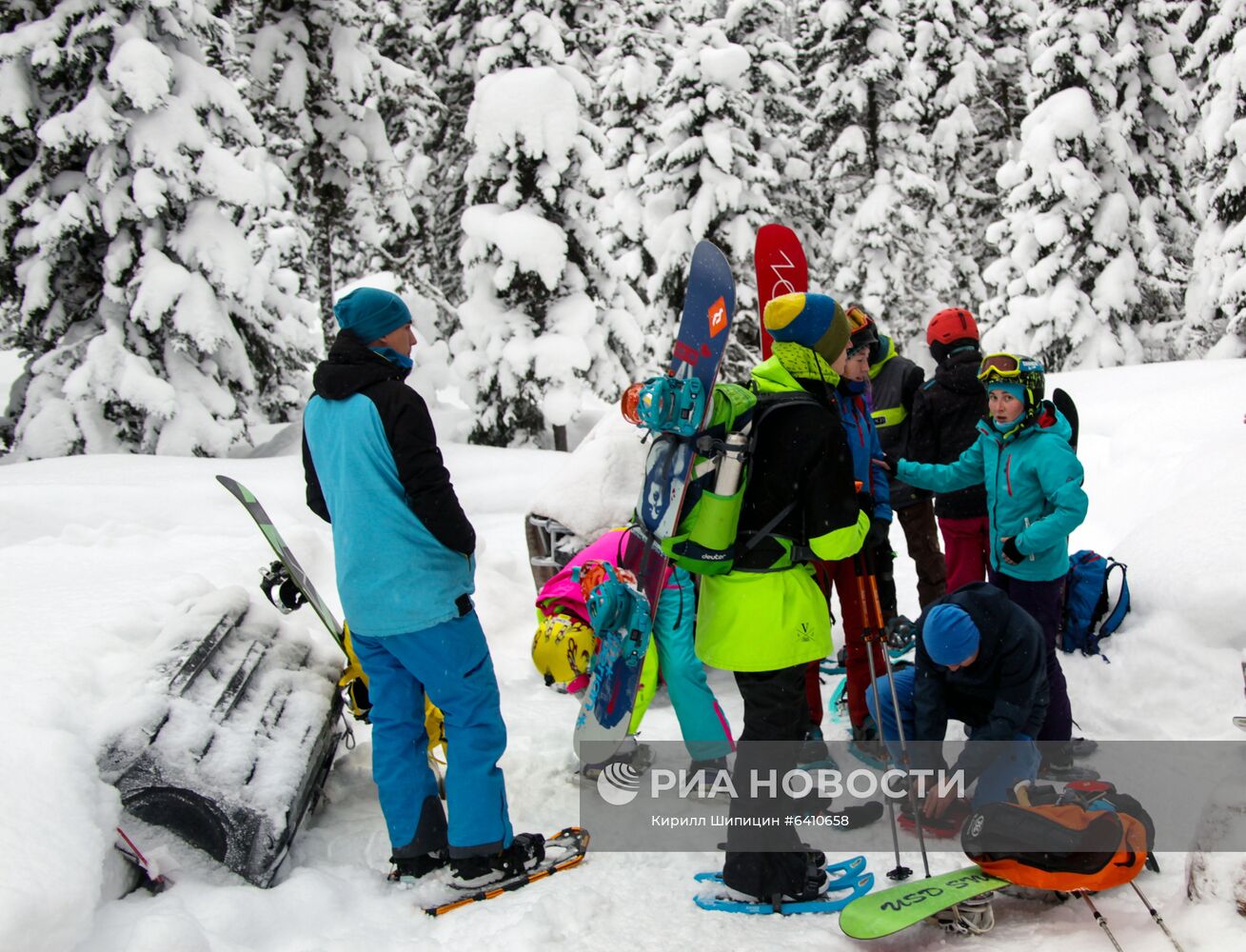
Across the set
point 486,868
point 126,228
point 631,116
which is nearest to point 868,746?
point 486,868

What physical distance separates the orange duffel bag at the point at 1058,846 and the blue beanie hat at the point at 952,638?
666mm

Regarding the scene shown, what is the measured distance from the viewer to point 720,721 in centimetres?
432

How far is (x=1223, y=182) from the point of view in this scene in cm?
1565

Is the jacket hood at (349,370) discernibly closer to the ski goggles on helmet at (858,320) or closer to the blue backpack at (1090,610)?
the ski goggles on helmet at (858,320)

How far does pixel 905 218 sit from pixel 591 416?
9.36m

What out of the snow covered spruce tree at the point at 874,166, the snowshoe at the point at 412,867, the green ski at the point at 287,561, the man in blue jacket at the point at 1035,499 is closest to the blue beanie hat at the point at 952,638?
the man in blue jacket at the point at 1035,499

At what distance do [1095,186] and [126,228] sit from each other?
17.7 m

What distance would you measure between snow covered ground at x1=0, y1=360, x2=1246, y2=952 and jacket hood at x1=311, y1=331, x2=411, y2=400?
1444mm

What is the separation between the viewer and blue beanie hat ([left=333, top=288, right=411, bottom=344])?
3.42 metres

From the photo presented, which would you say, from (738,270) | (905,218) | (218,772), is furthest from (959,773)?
(905,218)

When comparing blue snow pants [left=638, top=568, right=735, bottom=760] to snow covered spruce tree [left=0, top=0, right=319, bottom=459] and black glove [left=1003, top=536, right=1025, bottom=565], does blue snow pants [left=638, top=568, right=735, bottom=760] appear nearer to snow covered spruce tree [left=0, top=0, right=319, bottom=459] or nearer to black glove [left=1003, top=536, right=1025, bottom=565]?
black glove [left=1003, top=536, right=1025, bottom=565]

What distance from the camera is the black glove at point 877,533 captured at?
13.0ft

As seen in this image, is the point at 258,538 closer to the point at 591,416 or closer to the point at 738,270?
the point at 738,270

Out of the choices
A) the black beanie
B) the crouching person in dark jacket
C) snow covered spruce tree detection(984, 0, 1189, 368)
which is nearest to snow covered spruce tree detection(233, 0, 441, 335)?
snow covered spruce tree detection(984, 0, 1189, 368)
